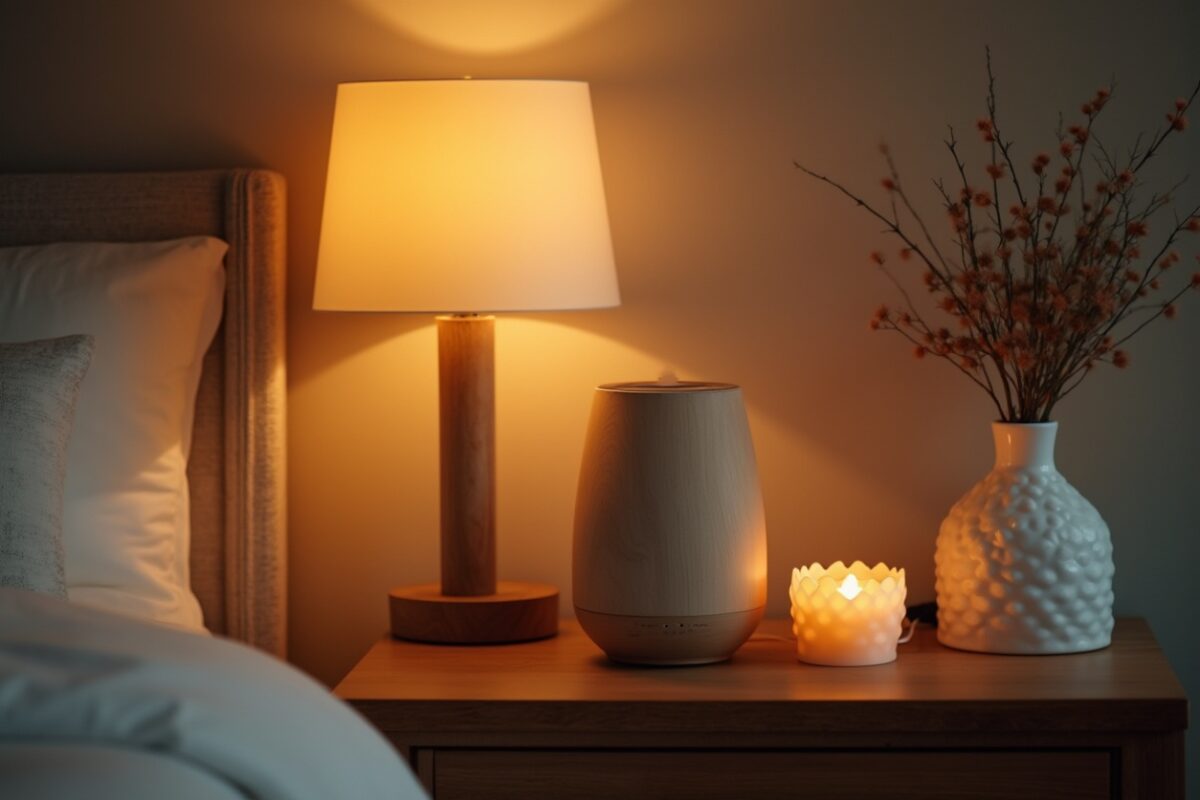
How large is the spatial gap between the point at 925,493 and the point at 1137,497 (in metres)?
0.29

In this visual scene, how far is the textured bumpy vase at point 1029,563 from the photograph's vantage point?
5.99 feet

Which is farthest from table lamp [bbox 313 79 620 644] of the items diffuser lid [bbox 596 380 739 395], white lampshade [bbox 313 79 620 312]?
diffuser lid [bbox 596 380 739 395]

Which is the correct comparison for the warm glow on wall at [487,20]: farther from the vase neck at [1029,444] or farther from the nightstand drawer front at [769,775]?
the nightstand drawer front at [769,775]

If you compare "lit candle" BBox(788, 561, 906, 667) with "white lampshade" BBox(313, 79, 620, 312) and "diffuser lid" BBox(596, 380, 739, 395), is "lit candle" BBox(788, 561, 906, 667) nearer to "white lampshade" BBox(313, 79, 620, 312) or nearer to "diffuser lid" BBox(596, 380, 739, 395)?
"diffuser lid" BBox(596, 380, 739, 395)

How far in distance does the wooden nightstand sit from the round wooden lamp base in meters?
0.22

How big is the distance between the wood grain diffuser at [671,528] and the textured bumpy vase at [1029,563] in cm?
27

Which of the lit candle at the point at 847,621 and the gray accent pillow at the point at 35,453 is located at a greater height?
the gray accent pillow at the point at 35,453

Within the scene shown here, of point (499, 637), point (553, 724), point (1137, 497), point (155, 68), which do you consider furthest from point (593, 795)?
A: point (155, 68)

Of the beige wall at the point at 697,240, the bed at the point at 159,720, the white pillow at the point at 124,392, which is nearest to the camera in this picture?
the bed at the point at 159,720

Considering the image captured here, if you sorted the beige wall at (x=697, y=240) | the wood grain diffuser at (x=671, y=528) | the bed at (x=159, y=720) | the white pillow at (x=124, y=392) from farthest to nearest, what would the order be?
the beige wall at (x=697, y=240) → the white pillow at (x=124, y=392) → the wood grain diffuser at (x=671, y=528) → the bed at (x=159, y=720)

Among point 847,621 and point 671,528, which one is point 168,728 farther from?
point 847,621

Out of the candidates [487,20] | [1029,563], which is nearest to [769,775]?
[1029,563]

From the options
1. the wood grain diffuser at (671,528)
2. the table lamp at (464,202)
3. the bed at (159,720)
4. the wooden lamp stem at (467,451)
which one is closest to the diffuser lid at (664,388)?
the wood grain diffuser at (671,528)

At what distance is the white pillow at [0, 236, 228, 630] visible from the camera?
1.94 metres
